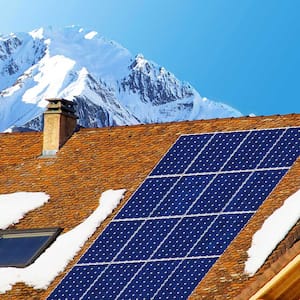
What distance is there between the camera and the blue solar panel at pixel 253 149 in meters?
28.5

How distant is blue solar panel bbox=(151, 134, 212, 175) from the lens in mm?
29344

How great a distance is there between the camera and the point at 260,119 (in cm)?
3109

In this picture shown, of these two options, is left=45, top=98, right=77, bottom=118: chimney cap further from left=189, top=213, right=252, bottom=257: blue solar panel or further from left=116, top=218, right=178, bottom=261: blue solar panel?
left=189, top=213, right=252, bottom=257: blue solar panel

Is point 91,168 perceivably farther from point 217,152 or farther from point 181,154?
point 217,152

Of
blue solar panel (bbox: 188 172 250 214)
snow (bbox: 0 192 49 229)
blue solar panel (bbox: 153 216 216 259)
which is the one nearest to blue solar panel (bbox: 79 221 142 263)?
blue solar panel (bbox: 153 216 216 259)

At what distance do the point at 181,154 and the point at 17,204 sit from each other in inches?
148

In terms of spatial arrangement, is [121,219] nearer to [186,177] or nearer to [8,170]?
[186,177]

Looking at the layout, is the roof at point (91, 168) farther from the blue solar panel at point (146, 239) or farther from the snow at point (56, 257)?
the blue solar panel at point (146, 239)

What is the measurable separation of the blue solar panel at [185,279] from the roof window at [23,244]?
381cm

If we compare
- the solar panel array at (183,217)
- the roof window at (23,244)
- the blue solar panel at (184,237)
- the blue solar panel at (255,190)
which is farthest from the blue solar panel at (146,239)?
the roof window at (23,244)

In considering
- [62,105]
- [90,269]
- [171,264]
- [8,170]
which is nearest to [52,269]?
[90,269]

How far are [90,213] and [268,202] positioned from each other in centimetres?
422

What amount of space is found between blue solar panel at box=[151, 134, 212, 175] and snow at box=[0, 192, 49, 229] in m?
2.62

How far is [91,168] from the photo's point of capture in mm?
31078
